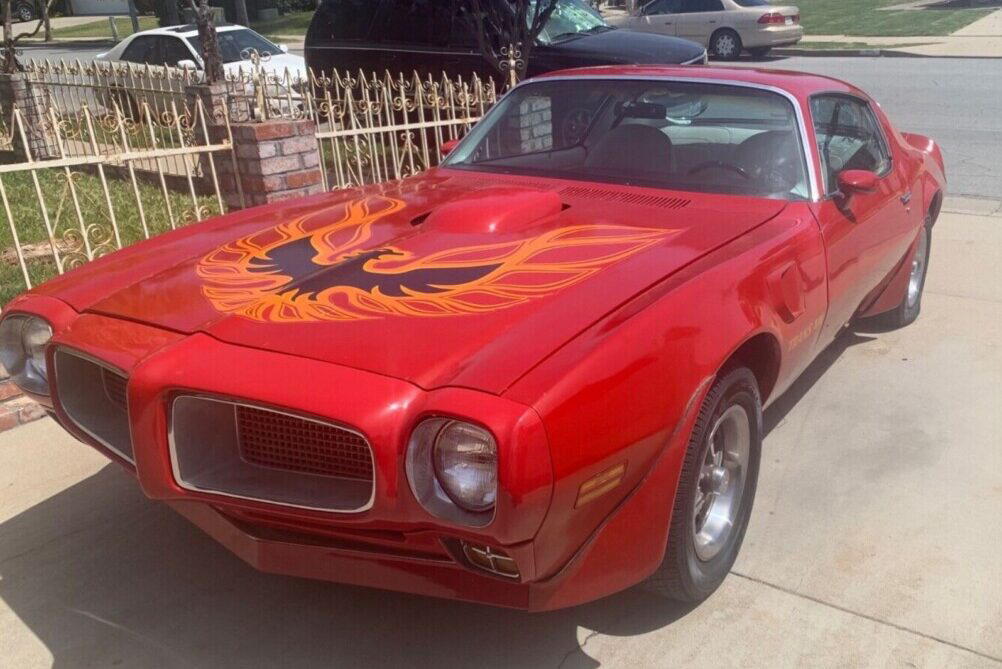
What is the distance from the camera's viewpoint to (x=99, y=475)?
146 inches

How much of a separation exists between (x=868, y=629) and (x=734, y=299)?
1.05 meters

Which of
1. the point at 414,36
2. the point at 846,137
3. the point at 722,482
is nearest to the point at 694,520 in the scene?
the point at 722,482

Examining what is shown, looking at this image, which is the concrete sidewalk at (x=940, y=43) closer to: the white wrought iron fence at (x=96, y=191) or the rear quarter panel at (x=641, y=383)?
the white wrought iron fence at (x=96, y=191)

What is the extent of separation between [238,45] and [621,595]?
39.1 ft

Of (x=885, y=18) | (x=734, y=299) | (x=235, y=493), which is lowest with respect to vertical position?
(x=885, y=18)

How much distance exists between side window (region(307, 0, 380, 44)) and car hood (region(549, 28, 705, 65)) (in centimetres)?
224

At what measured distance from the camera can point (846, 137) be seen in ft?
14.0

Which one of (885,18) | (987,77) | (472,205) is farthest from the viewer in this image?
(885,18)

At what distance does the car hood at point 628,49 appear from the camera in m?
9.24

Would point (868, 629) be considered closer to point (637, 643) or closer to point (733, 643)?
point (733, 643)

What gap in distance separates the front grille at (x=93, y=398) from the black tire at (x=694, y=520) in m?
1.60

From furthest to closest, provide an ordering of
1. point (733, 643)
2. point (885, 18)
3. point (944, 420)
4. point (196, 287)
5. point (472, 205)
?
point (885, 18) < point (944, 420) < point (472, 205) < point (196, 287) < point (733, 643)

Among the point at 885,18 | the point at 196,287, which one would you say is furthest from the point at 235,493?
the point at 885,18

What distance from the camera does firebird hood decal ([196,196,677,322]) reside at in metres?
2.61
